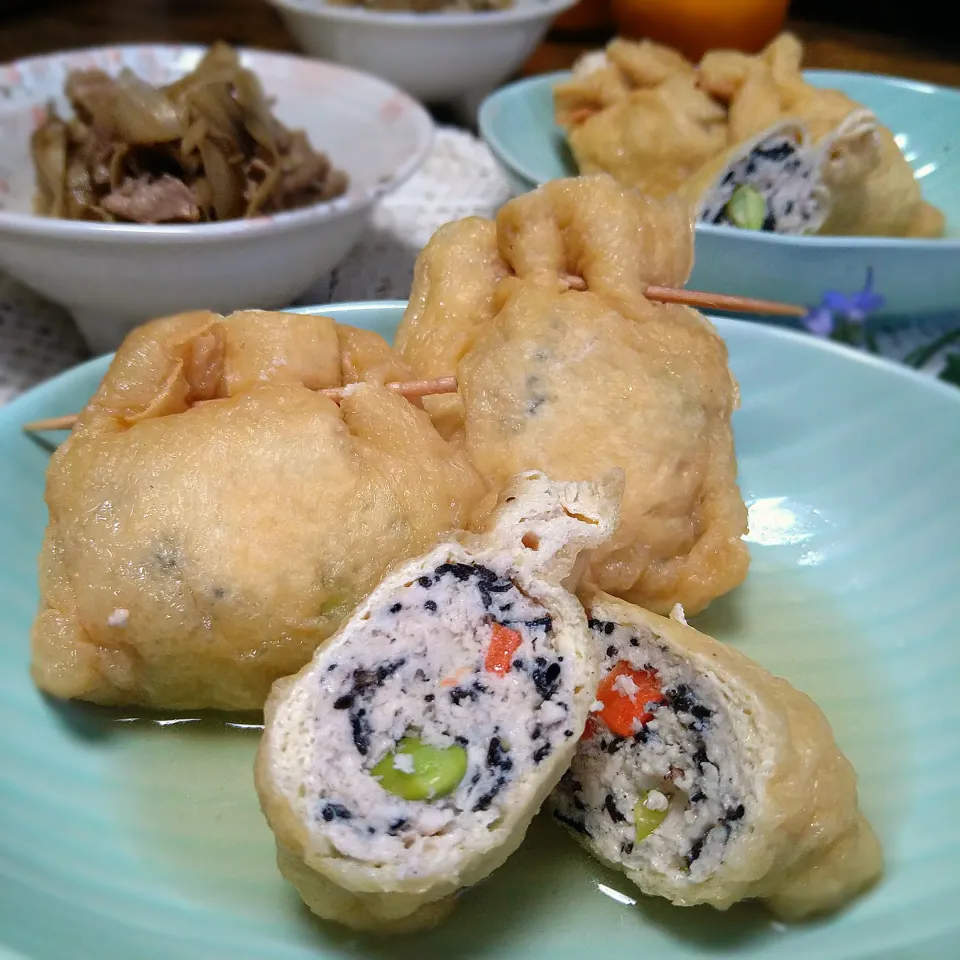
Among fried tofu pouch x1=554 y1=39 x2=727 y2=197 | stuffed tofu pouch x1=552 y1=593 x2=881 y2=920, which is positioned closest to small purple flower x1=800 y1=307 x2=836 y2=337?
fried tofu pouch x1=554 y1=39 x2=727 y2=197

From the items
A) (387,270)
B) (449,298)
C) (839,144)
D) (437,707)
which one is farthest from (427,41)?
(437,707)

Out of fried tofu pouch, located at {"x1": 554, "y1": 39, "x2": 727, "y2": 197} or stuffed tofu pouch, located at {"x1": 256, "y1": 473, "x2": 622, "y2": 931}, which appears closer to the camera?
stuffed tofu pouch, located at {"x1": 256, "y1": 473, "x2": 622, "y2": 931}

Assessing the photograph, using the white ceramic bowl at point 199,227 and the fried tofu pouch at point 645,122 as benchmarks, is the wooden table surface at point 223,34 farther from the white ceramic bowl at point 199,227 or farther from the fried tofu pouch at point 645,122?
the white ceramic bowl at point 199,227

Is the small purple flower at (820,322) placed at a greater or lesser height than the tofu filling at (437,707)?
lesser

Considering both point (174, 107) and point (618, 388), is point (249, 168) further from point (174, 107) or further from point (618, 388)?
point (618, 388)

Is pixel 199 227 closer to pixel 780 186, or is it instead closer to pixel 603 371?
pixel 603 371

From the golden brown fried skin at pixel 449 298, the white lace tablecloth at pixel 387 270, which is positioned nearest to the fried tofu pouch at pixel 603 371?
the golden brown fried skin at pixel 449 298

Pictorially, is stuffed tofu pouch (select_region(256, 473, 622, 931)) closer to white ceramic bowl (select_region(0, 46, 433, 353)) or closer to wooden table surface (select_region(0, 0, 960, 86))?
white ceramic bowl (select_region(0, 46, 433, 353))
